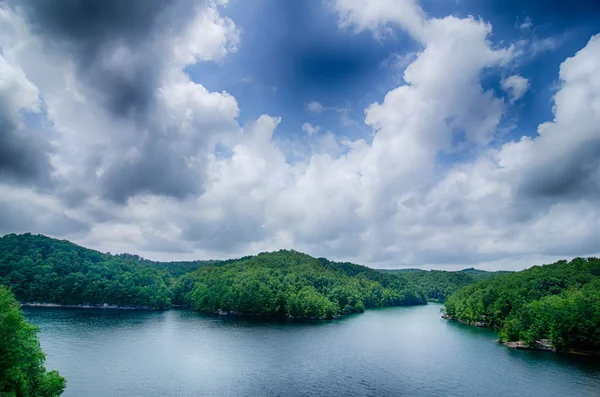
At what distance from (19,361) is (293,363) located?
35.6 meters

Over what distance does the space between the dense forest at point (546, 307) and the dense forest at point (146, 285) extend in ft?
153

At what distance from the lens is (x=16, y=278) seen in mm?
122375

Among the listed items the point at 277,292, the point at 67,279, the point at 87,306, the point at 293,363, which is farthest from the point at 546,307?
the point at 67,279

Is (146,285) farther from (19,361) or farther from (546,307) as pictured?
(546,307)

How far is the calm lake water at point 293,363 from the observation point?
4188cm

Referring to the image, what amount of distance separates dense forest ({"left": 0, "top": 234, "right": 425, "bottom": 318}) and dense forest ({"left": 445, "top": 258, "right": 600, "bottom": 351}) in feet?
153

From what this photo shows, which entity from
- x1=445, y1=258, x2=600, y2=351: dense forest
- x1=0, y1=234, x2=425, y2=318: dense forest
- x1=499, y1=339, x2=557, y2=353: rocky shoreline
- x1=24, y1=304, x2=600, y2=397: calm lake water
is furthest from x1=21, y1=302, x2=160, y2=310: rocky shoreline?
x1=499, y1=339, x2=557, y2=353: rocky shoreline

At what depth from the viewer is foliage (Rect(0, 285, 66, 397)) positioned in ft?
86.6

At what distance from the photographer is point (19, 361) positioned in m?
28.3

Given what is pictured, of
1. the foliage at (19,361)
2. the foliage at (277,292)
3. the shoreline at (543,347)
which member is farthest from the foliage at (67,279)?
the shoreline at (543,347)

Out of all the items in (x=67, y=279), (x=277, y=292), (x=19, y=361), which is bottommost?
(x=19, y=361)

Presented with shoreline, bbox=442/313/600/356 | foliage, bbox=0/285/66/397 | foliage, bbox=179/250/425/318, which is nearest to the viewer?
foliage, bbox=0/285/66/397

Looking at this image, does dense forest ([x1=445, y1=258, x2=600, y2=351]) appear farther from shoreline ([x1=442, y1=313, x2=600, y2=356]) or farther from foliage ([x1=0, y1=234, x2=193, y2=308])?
foliage ([x1=0, y1=234, x2=193, y2=308])

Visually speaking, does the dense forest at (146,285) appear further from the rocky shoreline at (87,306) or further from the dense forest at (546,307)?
the dense forest at (546,307)
